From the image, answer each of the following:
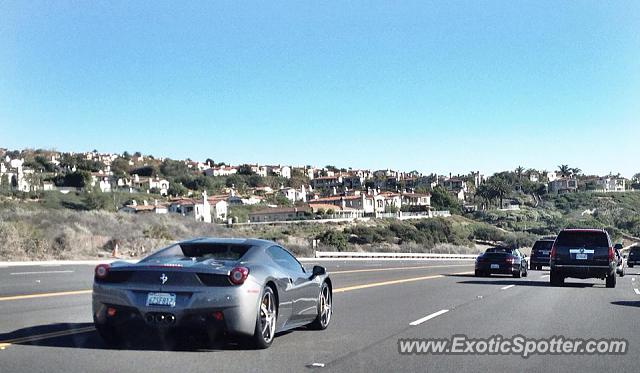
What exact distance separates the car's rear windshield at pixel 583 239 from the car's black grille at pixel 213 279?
18.3m

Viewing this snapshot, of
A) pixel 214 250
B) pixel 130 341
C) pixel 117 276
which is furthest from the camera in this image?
pixel 214 250

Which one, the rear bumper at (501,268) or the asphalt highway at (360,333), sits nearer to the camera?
the asphalt highway at (360,333)

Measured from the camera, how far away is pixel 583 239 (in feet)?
83.8

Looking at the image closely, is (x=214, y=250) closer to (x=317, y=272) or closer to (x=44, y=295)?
(x=317, y=272)

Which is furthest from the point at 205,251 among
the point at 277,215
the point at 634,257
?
the point at 277,215

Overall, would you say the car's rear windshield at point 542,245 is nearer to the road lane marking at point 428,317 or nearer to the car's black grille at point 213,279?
the road lane marking at point 428,317

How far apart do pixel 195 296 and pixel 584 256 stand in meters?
18.5

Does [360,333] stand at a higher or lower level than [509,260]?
higher

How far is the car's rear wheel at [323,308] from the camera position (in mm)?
12336

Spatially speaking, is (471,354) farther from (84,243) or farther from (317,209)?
(317,209)

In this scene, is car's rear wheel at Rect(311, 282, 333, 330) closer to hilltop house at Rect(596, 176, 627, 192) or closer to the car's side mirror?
the car's side mirror

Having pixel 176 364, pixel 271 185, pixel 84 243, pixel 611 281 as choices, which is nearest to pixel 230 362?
pixel 176 364

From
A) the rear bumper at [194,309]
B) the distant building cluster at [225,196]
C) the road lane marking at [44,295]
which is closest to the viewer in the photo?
the rear bumper at [194,309]

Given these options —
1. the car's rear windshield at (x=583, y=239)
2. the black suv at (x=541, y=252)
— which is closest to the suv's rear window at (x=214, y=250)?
the car's rear windshield at (x=583, y=239)
